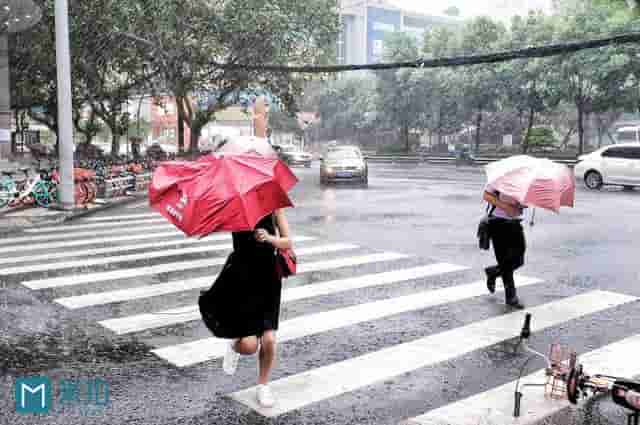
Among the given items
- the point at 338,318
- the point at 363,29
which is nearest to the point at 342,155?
the point at 338,318

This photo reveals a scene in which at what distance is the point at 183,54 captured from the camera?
91.1ft

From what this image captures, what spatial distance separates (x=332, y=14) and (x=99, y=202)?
20.3 m

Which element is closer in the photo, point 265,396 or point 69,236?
point 265,396

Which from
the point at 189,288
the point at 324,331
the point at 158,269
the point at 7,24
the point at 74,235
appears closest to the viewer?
the point at 324,331

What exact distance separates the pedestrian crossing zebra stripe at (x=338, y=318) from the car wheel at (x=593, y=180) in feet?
54.9

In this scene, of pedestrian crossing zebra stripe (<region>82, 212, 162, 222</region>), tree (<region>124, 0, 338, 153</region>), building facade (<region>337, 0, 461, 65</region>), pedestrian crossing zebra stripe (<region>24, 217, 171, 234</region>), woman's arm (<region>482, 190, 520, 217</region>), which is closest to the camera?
woman's arm (<region>482, 190, 520, 217</region>)

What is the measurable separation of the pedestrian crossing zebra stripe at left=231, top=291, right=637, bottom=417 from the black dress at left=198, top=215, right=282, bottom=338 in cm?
63

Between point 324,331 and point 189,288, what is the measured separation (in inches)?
96.3

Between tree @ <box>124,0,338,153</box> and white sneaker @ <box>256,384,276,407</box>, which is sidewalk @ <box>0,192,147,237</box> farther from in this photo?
white sneaker @ <box>256,384,276,407</box>

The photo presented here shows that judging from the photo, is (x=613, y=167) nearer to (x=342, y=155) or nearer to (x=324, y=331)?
(x=342, y=155)

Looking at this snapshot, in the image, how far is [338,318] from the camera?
7328 millimetres

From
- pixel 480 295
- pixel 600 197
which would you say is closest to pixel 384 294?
pixel 480 295

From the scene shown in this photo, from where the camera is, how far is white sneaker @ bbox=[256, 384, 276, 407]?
488cm

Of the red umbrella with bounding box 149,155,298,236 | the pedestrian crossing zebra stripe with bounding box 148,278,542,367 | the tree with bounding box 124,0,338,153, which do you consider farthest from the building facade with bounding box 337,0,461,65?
the red umbrella with bounding box 149,155,298,236
